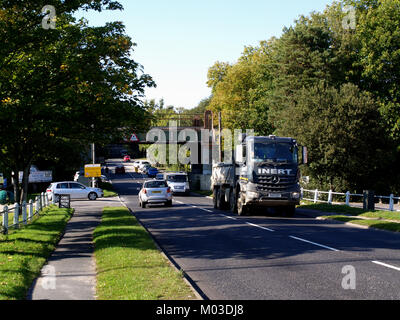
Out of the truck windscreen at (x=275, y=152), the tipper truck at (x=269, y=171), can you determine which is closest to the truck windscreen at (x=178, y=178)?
the tipper truck at (x=269, y=171)

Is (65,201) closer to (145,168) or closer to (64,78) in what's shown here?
(64,78)

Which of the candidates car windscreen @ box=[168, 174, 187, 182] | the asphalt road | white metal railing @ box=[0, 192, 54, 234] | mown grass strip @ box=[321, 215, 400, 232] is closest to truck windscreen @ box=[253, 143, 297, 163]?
mown grass strip @ box=[321, 215, 400, 232]

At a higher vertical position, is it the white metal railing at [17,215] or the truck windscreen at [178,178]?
the truck windscreen at [178,178]

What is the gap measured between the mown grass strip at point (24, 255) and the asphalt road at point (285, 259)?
3105 mm

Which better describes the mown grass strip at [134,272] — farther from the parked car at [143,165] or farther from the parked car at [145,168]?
the parked car at [143,165]

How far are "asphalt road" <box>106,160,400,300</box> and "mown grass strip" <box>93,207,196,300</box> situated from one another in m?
0.50

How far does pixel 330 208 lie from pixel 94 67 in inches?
599

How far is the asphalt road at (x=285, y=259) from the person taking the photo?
840 centimetres

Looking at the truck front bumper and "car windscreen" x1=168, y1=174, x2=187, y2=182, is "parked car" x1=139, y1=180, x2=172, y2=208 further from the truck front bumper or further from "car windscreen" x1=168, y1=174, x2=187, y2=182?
"car windscreen" x1=168, y1=174, x2=187, y2=182

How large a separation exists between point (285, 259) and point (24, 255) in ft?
20.9

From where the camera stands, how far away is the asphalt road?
27.6 feet

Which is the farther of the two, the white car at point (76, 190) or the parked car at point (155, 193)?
the white car at point (76, 190)

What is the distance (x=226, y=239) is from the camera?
15539 mm
